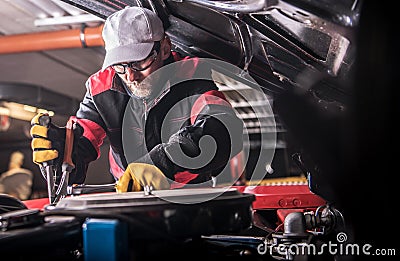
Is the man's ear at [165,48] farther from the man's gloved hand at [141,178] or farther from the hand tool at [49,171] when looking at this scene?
the man's gloved hand at [141,178]

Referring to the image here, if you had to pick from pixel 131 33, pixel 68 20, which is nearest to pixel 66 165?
pixel 131 33

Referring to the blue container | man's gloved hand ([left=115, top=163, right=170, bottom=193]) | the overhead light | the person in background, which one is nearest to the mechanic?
man's gloved hand ([left=115, top=163, right=170, bottom=193])

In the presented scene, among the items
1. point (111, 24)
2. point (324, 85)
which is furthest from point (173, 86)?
point (324, 85)

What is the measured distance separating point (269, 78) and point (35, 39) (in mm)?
2239

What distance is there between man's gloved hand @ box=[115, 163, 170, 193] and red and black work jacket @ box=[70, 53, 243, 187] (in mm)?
463

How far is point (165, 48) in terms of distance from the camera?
1.50m

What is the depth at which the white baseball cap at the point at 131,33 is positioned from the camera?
135cm

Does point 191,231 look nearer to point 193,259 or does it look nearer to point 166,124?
point 193,259

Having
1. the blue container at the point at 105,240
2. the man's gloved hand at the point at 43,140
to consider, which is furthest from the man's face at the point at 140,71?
the blue container at the point at 105,240

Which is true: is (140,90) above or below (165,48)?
below

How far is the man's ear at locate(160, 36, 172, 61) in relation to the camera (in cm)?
148

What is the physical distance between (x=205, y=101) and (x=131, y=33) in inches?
12.4

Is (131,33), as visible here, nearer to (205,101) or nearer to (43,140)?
(205,101)

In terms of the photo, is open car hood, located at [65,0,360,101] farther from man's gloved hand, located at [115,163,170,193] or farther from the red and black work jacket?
man's gloved hand, located at [115,163,170,193]
